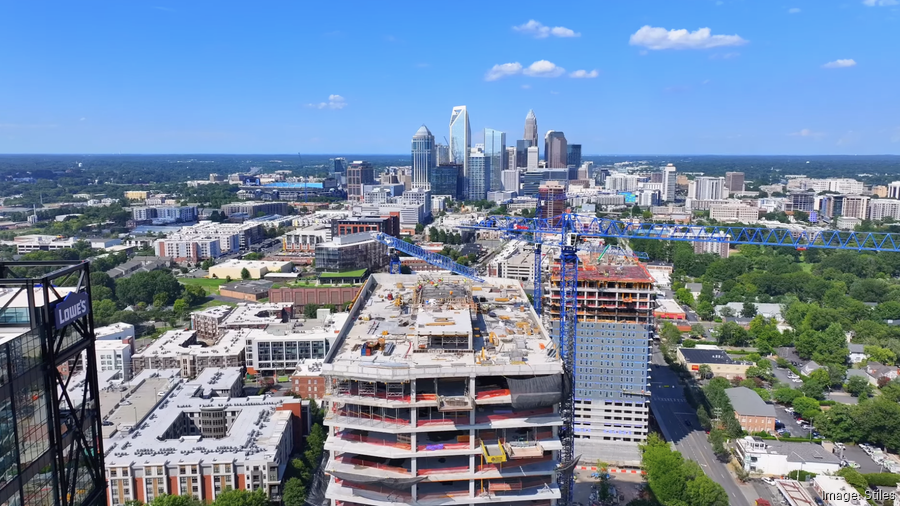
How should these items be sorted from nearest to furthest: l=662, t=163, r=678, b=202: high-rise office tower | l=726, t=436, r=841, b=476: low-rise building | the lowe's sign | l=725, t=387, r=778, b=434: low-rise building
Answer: the lowe's sign, l=726, t=436, r=841, b=476: low-rise building, l=725, t=387, r=778, b=434: low-rise building, l=662, t=163, r=678, b=202: high-rise office tower

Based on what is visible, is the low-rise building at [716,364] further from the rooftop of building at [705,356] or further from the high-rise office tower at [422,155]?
the high-rise office tower at [422,155]

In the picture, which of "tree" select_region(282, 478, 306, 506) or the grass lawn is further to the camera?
the grass lawn

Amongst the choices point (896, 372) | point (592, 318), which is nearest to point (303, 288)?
point (592, 318)

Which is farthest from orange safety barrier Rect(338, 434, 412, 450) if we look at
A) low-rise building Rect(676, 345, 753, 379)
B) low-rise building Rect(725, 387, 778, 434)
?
low-rise building Rect(676, 345, 753, 379)

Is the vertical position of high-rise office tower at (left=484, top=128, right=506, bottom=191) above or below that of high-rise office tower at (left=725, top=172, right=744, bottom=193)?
above

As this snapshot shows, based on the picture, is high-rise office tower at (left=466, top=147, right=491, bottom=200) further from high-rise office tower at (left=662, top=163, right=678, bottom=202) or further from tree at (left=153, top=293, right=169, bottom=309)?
tree at (left=153, top=293, right=169, bottom=309)

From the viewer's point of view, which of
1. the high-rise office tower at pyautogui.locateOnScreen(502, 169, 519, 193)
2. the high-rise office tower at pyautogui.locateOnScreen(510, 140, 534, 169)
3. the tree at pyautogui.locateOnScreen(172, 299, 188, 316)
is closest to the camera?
the tree at pyautogui.locateOnScreen(172, 299, 188, 316)

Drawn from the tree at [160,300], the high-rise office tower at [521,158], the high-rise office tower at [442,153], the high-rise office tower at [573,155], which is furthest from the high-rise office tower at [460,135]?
the tree at [160,300]

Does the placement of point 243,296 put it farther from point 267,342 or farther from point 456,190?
point 456,190

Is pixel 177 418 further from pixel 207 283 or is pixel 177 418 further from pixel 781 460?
pixel 207 283

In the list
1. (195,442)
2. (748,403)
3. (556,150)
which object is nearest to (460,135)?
(556,150)
